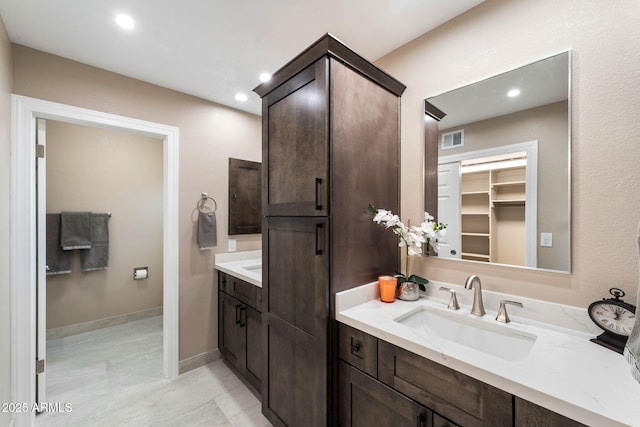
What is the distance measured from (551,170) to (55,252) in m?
4.48

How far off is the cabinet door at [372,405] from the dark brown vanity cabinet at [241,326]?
74 centimetres

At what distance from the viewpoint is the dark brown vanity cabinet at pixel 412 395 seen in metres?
0.80

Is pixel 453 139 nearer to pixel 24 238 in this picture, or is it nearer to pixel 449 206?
pixel 449 206

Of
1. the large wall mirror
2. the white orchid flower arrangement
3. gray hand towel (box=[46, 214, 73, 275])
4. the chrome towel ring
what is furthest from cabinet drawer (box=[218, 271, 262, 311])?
gray hand towel (box=[46, 214, 73, 275])

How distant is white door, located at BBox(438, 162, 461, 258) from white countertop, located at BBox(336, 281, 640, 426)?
0.82ft

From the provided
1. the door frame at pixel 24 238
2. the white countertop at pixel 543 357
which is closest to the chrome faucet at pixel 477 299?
the white countertop at pixel 543 357

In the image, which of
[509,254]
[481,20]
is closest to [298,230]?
[509,254]

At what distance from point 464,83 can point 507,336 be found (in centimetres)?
133

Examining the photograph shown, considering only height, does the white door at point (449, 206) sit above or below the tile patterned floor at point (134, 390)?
above

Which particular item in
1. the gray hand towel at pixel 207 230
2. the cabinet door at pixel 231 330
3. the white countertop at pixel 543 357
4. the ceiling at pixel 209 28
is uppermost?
the ceiling at pixel 209 28

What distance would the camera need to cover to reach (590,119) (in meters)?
1.11

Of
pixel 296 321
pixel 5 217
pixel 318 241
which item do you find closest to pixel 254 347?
pixel 296 321

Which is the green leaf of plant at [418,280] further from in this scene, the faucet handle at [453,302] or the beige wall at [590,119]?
the beige wall at [590,119]

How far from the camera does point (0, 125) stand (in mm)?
1481
